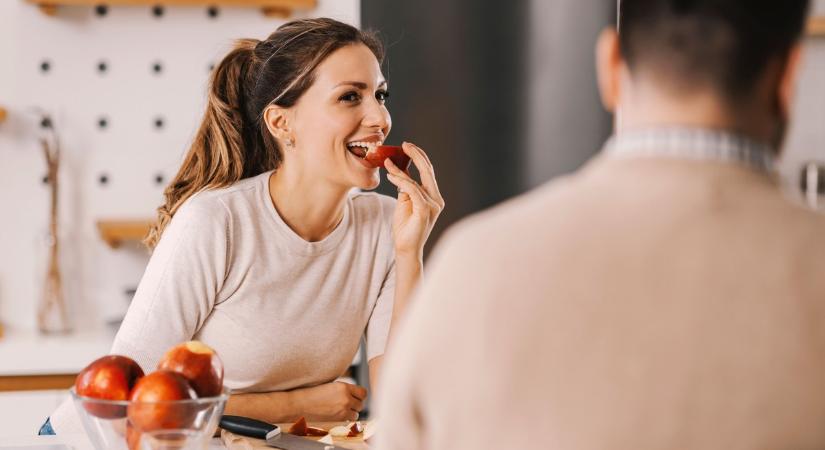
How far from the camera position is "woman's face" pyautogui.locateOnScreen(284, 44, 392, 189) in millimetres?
2189

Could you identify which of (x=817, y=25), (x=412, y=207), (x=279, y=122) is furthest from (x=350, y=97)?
(x=817, y=25)

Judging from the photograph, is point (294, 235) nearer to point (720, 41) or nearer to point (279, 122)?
point (279, 122)

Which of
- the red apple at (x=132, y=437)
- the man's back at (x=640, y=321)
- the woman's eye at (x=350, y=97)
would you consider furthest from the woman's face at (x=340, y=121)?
the man's back at (x=640, y=321)

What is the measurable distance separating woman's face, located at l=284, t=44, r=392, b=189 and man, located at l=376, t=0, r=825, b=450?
4.88ft

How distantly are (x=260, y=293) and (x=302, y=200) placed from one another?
0.77 ft

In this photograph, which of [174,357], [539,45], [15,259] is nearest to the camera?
[174,357]

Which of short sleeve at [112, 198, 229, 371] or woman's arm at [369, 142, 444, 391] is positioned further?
woman's arm at [369, 142, 444, 391]

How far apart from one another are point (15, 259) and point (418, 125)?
4.82 ft

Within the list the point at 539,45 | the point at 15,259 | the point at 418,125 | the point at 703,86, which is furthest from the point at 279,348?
the point at 15,259

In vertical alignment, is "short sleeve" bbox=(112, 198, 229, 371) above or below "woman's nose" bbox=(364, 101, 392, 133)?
below

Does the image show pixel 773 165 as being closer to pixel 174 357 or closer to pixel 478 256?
pixel 478 256

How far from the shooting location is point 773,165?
2.44 ft

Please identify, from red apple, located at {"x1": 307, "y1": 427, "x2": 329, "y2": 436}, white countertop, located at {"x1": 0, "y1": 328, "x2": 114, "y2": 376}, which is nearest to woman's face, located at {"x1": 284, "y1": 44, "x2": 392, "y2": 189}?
red apple, located at {"x1": 307, "y1": 427, "x2": 329, "y2": 436}

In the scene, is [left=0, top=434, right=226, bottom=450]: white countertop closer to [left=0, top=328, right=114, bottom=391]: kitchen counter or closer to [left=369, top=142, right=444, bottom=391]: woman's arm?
[left=369, top=142, right=444, bottom=391]: woman's arm
